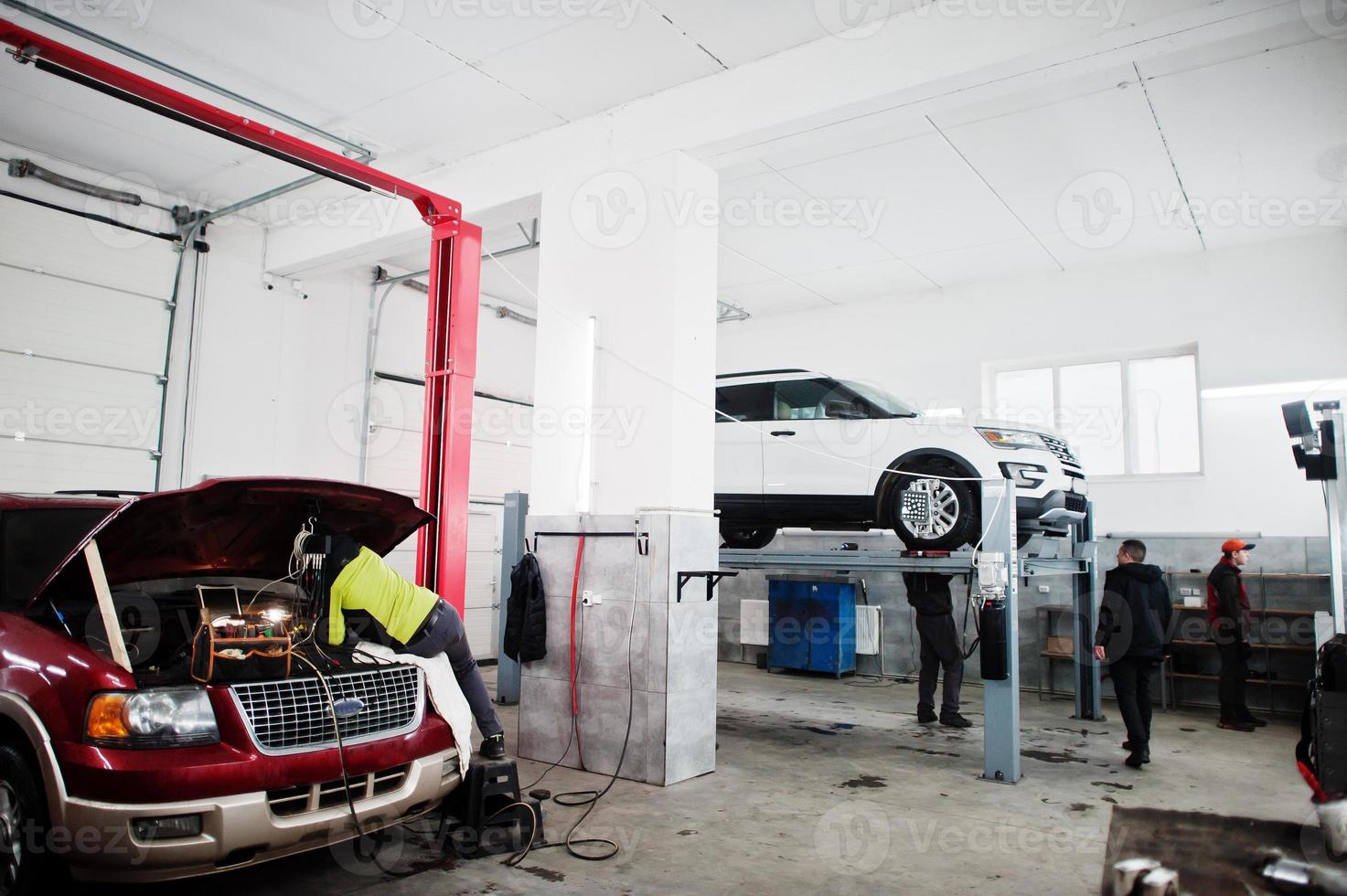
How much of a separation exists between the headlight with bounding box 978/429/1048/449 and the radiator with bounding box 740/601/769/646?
488 centimetres

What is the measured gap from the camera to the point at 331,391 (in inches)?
383

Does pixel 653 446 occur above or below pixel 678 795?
above

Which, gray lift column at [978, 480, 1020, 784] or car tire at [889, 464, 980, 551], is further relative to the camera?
car tire at [889, 464, 980, 551]

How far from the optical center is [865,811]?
16.6 ft

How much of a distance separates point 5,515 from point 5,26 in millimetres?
2590

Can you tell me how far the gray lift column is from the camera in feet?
18.9

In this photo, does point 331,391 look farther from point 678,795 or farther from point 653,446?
point 678,795

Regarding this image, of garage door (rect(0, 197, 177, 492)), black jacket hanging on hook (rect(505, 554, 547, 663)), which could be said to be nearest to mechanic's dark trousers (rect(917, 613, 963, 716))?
black jacket hanging on hook (rect(505, 554, 547, 663))

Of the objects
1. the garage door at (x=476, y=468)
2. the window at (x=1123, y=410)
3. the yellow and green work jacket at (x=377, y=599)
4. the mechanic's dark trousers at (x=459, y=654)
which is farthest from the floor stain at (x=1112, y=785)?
the garage door at (x=476, y=468)

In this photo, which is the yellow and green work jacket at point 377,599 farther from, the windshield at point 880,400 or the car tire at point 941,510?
the windshield at point 880,400

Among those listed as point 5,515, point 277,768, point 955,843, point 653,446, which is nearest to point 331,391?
point 653,446

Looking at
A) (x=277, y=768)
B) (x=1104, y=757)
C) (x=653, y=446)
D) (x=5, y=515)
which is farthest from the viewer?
(x=1104, y=757)

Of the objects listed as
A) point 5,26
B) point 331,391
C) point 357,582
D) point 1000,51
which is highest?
point 1000,51

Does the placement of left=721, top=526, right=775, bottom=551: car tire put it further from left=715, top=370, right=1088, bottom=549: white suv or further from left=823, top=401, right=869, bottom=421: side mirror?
left=823, top=401, right=869, bottom=421: side mirror
